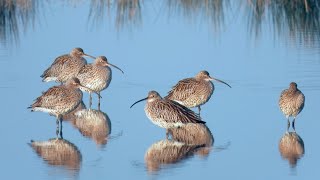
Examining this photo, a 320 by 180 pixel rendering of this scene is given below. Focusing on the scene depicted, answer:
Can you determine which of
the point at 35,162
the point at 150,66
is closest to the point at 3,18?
the point at 150,66

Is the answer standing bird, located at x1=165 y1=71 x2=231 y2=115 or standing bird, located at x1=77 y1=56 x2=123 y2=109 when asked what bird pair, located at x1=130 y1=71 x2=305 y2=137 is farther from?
standing bird, located at x1=77 y1=56 x2=123 y2=109

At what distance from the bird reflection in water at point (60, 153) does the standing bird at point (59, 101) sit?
0.86 meters

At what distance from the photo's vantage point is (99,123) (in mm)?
15523

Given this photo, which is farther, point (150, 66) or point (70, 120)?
point (150, 66)

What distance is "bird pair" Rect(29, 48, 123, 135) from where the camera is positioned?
15.2 metres

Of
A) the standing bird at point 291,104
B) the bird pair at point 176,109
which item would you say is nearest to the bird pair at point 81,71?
the bird pair at point 176,109

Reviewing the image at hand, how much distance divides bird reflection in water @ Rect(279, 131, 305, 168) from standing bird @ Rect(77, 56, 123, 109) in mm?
3896

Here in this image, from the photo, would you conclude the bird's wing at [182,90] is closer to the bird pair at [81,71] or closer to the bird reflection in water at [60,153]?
the bird pair at [81,71]

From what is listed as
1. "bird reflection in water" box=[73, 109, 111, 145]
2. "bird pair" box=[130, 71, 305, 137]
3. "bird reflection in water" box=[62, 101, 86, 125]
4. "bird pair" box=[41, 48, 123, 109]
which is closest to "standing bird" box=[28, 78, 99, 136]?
"bird reflection in water" box=[73, 109, 111, 145]

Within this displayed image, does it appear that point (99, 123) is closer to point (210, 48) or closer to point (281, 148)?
point (281, 148)

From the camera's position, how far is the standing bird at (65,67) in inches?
723

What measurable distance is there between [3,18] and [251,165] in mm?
11926

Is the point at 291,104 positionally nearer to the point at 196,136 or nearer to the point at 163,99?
the point at 196,136

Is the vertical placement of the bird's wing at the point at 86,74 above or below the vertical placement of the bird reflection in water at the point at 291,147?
below
